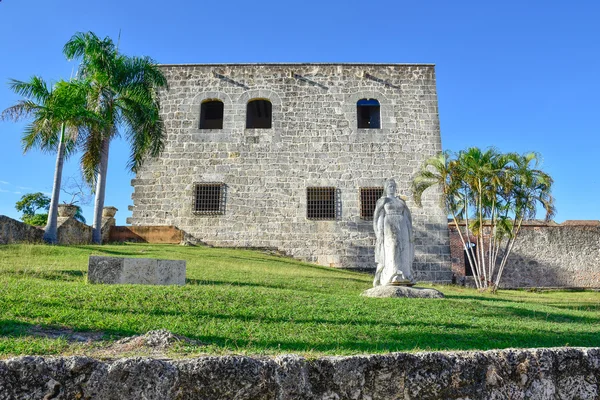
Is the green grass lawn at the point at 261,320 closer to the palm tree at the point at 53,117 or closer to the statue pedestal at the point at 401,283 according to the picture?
the statue pedestal at the point at 401,283

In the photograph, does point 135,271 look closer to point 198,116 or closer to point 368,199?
point 368,199

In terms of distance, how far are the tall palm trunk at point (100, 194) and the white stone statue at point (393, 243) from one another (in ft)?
33.8

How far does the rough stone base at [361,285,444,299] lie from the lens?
8.73m

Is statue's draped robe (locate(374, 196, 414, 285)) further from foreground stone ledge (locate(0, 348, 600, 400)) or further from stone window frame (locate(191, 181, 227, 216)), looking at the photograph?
stone window frame (locate(191, 181, 227, 216))

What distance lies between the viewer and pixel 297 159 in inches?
730

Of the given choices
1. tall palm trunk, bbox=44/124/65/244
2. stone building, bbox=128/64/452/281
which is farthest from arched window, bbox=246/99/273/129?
tall palm trunk, bbox=44/124/65/244

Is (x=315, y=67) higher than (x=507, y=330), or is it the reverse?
(x=315, y=67)

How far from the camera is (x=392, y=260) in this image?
30.7ft

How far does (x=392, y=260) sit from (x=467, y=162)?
24.4 feet

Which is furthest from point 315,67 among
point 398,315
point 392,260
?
point 398,315

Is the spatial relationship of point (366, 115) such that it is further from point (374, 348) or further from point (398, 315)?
point (374, 348)

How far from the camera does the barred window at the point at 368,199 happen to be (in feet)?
59.2

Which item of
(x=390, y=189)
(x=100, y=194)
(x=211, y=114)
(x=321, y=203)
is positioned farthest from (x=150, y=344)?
(x=211, y=114)

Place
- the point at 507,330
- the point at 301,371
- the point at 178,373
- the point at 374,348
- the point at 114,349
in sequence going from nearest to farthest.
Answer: the point at 178,373 < the point at 301,371 < the point at 114,349 < the point at 374,348 < the point at 507,330
